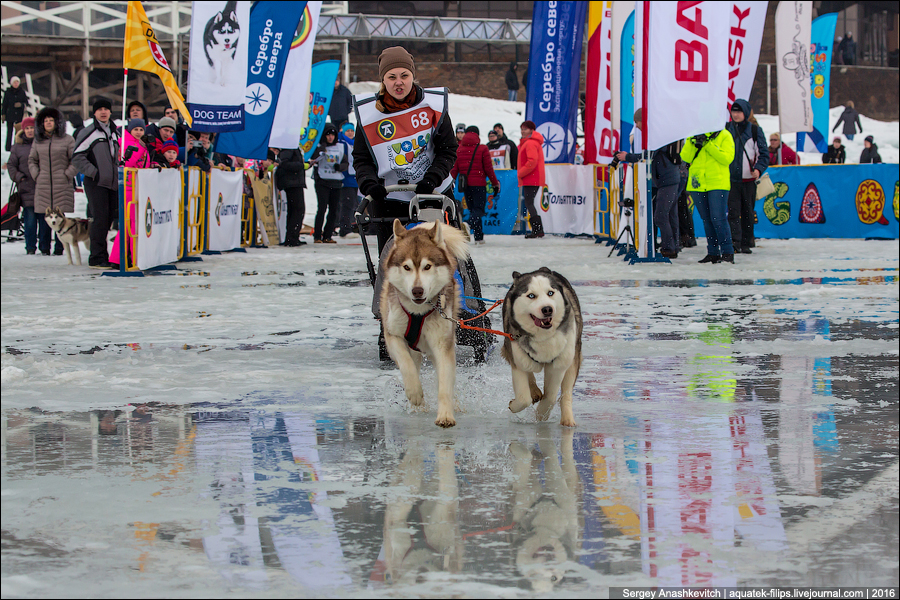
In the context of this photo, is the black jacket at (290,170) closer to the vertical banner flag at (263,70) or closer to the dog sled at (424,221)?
the vertical banner flag at (263,70)

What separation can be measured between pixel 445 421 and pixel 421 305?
0.54 m

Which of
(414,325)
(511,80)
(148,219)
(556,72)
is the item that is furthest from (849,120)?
(414,325)

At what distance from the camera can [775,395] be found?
5082 mm

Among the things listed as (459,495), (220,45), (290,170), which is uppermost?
(220,45)

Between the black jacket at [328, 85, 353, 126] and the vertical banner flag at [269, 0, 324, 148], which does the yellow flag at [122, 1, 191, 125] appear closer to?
the vertical banner flag at [269, 0, 324, 148]

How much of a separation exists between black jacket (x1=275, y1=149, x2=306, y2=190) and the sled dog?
333 centimetres

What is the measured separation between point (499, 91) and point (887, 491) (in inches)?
1512

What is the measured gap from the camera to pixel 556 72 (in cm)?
1919

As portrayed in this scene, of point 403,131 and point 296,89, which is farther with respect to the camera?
point 296,89

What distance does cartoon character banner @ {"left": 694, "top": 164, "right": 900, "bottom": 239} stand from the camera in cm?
1764

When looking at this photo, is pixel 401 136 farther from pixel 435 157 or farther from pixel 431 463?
pixel 431 463

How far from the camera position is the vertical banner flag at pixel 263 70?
47.2 ft

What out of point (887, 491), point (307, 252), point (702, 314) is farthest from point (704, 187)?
point (887, 491)

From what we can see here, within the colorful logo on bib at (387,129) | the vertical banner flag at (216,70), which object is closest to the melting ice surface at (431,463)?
the colorful logo on bib at (387,129)
